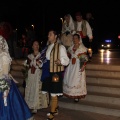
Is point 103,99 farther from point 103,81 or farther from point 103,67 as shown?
point 103,67

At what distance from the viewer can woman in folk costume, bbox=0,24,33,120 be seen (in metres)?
5.37

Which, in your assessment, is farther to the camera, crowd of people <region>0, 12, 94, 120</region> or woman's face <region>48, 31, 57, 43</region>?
woman's face <region>48, 31, 57, 43</region>

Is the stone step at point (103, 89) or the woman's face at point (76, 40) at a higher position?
the woman's face at point (76, 40)

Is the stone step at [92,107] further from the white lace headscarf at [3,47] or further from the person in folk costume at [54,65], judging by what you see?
the white lace headscarf at [3,47]

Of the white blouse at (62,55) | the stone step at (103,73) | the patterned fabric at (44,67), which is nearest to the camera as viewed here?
the white blouse at (62,55)

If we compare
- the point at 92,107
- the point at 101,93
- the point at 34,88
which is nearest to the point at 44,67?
the point at 34,88

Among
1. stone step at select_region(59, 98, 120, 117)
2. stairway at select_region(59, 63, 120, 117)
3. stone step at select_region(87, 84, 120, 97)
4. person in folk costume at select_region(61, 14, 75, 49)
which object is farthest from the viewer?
person in folk costume at select_region(61, 14, 75, 49)

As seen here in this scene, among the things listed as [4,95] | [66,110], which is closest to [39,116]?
[66,110]

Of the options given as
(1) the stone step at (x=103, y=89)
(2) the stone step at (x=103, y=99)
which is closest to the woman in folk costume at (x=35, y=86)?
(2) the stone step at (x=103, y=99)

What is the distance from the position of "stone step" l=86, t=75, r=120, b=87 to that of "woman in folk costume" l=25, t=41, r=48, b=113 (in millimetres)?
1899

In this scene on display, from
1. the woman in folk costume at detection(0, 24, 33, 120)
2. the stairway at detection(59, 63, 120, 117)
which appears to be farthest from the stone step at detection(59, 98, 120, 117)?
the woman in folk costume at detection(0, 24, 33, 120)

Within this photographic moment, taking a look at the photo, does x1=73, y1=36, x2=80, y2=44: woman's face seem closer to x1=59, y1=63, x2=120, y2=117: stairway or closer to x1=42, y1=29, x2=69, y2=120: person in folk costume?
x1=42, y1=29, x2=69, y2=120: person in folk costume

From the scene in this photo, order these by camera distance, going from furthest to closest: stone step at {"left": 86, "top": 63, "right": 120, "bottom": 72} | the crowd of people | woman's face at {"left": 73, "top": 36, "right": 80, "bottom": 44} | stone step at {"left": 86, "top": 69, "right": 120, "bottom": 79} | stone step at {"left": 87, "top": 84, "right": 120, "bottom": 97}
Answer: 1. stone step at {"left": 86, "top": 63, "right": 120, "bottom": 72}
2. stone step at {"left": 86, "top": 69, "right": 120, "bottom": 79}
3. stone step at {"left": 87, "top": 84, "right": 120, "bottom": 97}
4. woman's face at {"left": 73, "top": 36, "right": 80, "bottom": 44}
5. the crowd of people

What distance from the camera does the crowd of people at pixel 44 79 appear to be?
5523 millimetres
